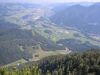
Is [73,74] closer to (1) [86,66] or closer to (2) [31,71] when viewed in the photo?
(1) [86,66]

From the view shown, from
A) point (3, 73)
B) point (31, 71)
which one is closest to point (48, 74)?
point (31, 71)

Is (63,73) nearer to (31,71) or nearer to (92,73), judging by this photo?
(92,73)

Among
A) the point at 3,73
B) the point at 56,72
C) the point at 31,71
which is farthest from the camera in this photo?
the point at 56,72

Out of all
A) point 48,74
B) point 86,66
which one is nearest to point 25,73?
point 48,74

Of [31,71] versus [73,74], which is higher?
[31,71]

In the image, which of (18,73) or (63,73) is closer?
(18,73)

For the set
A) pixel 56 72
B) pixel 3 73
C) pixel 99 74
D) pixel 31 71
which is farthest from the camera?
pixel 56 72

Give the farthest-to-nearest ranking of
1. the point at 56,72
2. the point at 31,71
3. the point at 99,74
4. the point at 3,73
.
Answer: the point at 56,72 → the point at 99,74 → the point at 31,71 → the point at 3,73

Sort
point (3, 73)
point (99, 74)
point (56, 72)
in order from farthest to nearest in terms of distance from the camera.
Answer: point (56, 72) < point (99, 74) < point (3, 73)

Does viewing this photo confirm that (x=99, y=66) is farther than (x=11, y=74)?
Yes
